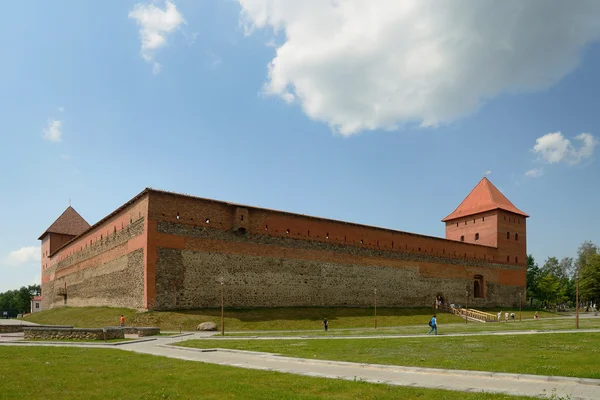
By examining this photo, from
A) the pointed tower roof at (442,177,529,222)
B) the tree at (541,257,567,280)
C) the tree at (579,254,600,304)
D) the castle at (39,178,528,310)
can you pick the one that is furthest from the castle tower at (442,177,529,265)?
the tree at (541,257,567,280)

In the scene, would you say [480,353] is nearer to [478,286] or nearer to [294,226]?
[294,226]

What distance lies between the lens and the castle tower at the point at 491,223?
53.7 m

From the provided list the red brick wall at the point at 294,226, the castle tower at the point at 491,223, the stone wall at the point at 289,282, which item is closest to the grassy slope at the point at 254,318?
the stone wall at the point at 289,282

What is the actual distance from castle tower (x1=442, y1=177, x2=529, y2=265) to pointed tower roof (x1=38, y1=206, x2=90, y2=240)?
46.8 m

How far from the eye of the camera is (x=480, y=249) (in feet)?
170

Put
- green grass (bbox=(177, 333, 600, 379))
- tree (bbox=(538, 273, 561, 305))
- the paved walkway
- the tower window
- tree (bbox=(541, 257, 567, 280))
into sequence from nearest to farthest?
the paved walkway < green grass (bbox=(177, 333, 600, 379)) < the tower window < tree (bbox=(538, 273, 561, 305)) < tree (bbox=(541, 257, 567, 280))

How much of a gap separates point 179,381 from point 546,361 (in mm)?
8044

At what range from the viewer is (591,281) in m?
61.6

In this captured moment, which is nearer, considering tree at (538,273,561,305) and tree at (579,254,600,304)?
tree at (579,254,600,304)

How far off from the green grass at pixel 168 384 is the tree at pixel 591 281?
63.8 m

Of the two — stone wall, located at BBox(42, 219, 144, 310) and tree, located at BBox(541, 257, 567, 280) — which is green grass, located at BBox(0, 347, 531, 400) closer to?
stone wall, located at BBox(42, 219, 144, 310)

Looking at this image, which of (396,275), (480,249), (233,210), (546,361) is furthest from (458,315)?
(546,361)

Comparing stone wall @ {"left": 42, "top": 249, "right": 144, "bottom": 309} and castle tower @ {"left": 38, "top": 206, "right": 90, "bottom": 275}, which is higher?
castle tower @ {"left": 38, "top": 206, "right": 90, "bottom": 275}

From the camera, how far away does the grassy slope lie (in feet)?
89.6
